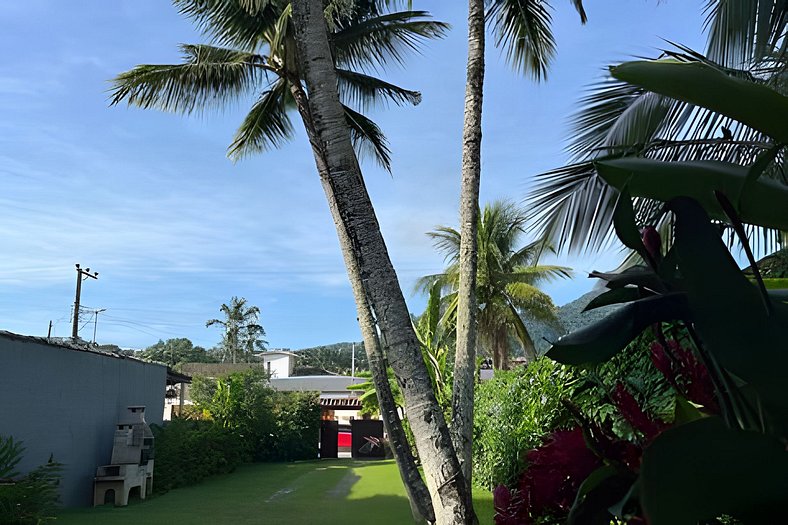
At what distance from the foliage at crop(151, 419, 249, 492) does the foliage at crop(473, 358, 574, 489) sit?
22.6 ft

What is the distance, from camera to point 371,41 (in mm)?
12062

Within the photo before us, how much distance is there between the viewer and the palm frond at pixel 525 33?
365 inches

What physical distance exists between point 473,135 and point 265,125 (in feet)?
23.1

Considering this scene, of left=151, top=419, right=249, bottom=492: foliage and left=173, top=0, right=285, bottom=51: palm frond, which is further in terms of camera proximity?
left=151, top=419, right=249, bottom=492: foliage

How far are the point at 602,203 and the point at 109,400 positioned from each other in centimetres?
1054

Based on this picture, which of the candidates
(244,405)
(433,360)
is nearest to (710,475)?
(433,360)

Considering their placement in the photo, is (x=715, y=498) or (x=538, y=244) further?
(x=538, y=244)

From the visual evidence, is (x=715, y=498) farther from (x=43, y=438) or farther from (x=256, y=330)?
(x=256, y=330)

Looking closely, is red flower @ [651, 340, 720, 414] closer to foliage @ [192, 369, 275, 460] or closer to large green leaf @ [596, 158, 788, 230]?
large green leaf @ [596, 158, 788, 230]

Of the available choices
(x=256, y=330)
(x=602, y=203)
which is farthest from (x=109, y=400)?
(x=256, y=330)

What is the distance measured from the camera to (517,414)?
321 inches

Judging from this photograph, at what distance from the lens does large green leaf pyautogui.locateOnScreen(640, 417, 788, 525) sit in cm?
53

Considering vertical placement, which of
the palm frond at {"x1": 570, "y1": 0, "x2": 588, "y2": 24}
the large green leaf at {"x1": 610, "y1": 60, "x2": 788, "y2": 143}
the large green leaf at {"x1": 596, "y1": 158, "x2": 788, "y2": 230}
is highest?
the palm frond at {"x1": 570, "y1": 0, "x2": 588, "y2": 24}

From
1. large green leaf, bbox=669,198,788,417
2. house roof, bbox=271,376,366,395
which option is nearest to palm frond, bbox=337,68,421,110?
large green leaf, bbox=669,198,788,417
